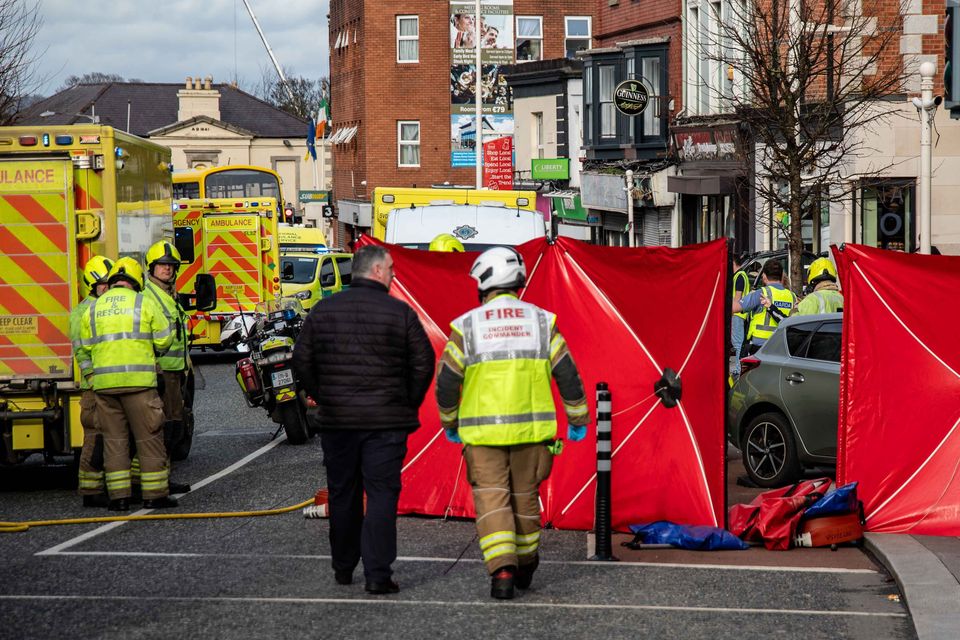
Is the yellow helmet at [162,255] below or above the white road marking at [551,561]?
above

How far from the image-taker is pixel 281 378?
14930mm

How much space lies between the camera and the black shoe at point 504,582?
7648mm

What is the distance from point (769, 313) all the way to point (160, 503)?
6046mm

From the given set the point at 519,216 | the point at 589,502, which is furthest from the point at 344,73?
the point at 589,502

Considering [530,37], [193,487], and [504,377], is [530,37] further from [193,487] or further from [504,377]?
[504,377]

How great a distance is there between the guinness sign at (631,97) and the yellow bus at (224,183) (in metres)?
9.08

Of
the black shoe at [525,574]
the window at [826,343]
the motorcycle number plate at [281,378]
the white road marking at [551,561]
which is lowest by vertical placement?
the white road marking at [551,561]

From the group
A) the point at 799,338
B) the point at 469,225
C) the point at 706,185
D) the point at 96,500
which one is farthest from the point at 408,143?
the point at 96,500

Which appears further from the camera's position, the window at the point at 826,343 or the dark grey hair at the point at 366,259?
the window at the point at 826,343

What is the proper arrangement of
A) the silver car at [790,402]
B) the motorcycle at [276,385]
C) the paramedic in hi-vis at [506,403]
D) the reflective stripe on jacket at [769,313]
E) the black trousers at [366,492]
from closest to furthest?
the paramedic in hi-vis at [506,403], the black trousers at [366,492], the silver car at [790,402], the reflective stripe on jacket at [769,313], the motorcycle at [276,385]

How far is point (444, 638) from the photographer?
7.00m

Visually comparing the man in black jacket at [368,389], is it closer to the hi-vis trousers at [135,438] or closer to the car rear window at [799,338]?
the hi-vis trousers at [135,438]

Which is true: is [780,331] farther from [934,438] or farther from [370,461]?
[370,461]

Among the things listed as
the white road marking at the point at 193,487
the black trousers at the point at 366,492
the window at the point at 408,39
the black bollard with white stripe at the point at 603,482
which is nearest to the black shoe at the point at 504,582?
the black trousers at the point at 366,492
